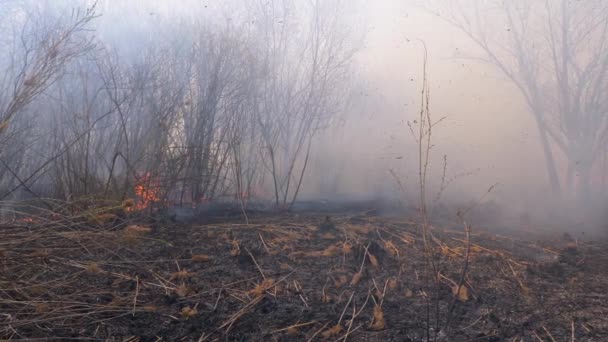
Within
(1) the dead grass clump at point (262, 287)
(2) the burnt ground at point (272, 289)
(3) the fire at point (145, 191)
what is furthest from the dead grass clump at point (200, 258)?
(3) the fire at point (145, 191)

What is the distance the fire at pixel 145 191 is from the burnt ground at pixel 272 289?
58 centimetres

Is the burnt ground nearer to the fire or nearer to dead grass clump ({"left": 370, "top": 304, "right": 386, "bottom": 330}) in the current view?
dead grass clump ({"left": 370, "top": 304, "right": 386, "bottom": 330})

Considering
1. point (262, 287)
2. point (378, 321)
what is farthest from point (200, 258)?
point (378, 321)

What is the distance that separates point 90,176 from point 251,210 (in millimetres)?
1743

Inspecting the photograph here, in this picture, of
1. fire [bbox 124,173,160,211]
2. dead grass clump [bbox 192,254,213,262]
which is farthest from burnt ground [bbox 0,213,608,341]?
fire [bbox 124,173,160,211]

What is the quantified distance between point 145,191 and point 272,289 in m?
1.92

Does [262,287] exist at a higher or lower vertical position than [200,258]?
lower

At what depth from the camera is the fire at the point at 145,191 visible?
4203 millimetres

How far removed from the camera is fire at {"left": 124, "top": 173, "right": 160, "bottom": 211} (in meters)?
4.20

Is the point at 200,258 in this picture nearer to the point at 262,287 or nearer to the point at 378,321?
the point at 262,287

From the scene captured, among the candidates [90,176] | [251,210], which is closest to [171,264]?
[90,176]

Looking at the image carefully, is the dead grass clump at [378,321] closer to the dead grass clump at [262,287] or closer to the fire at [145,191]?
the dead grass clump at [262,287]

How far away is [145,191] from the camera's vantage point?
4.27 m

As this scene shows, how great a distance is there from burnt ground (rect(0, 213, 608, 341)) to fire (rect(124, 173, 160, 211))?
1.89 feet
